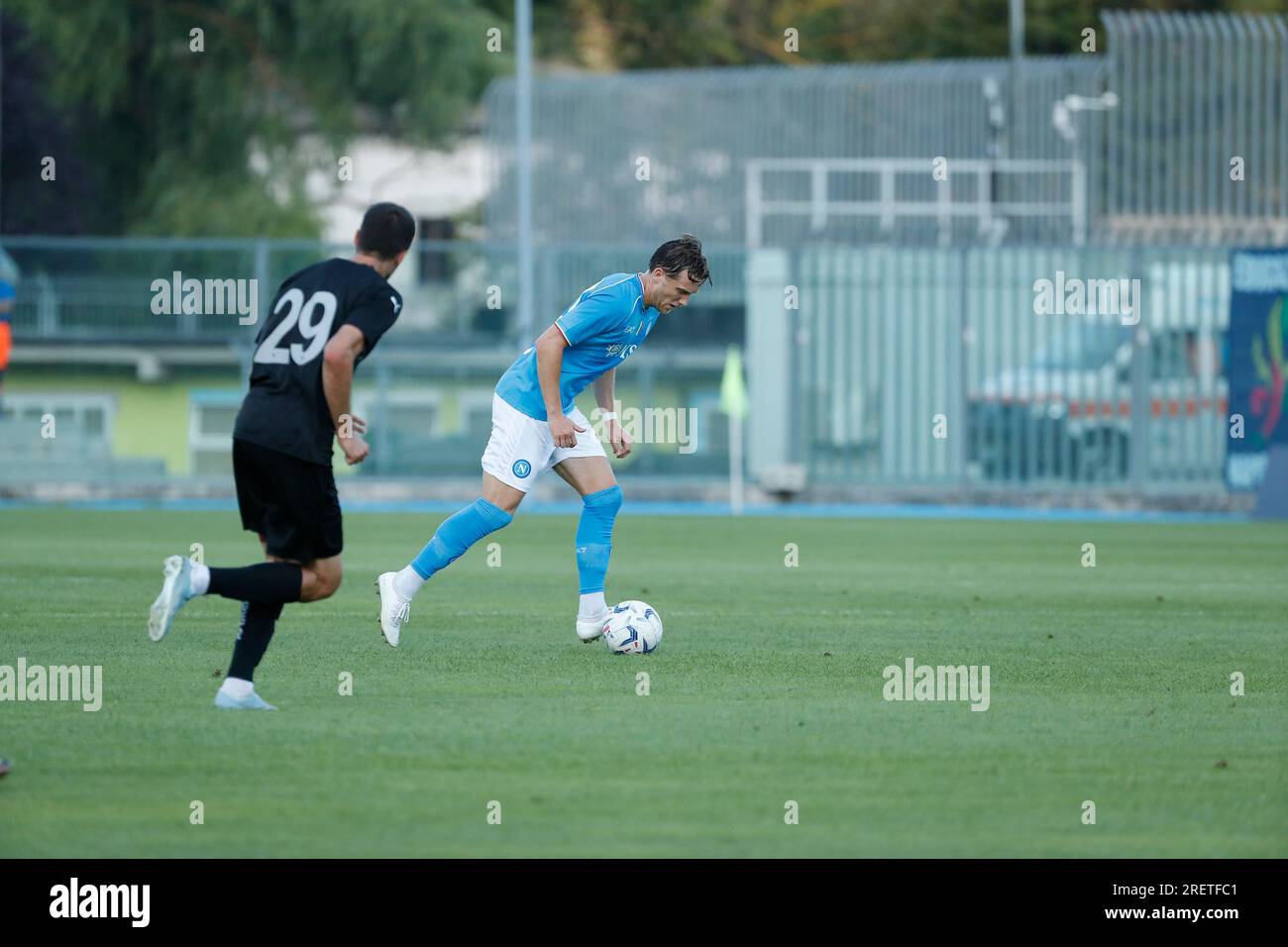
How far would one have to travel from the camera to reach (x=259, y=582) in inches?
307

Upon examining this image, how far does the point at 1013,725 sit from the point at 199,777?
10.3 feet

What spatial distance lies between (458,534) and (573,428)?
754 millimetres

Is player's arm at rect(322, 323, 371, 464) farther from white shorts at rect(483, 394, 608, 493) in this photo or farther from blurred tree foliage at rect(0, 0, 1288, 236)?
blurred tree foliage at rect(0, 0, 1288, 236)

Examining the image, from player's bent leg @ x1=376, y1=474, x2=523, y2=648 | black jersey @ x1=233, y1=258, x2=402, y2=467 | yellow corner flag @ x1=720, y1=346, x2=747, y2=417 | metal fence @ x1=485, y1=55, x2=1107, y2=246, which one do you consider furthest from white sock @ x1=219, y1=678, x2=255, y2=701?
metal fence @ x1=485, y1=55, x2=1107, y2=246

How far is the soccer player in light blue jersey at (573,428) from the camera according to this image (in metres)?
9.63

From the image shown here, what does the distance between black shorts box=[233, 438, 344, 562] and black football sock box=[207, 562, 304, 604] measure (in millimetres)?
88

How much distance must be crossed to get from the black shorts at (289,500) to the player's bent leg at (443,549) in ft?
5.12

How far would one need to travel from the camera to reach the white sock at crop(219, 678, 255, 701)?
7910 mm

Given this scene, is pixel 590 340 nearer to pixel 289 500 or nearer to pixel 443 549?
pixel 443 549

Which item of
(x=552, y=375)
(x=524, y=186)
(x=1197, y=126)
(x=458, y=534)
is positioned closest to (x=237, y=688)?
(x=458, y=534)

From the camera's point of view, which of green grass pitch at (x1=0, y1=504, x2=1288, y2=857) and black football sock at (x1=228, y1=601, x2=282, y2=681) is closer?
green grass pitch at (x1=0, y1=504, x2=1288, y2=857)

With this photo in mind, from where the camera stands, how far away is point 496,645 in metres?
10.2

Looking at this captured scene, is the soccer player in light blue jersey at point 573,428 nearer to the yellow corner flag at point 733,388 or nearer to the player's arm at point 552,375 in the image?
the player's arm at point 552,375

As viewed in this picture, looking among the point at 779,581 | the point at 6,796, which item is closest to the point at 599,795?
the point at 6,796
